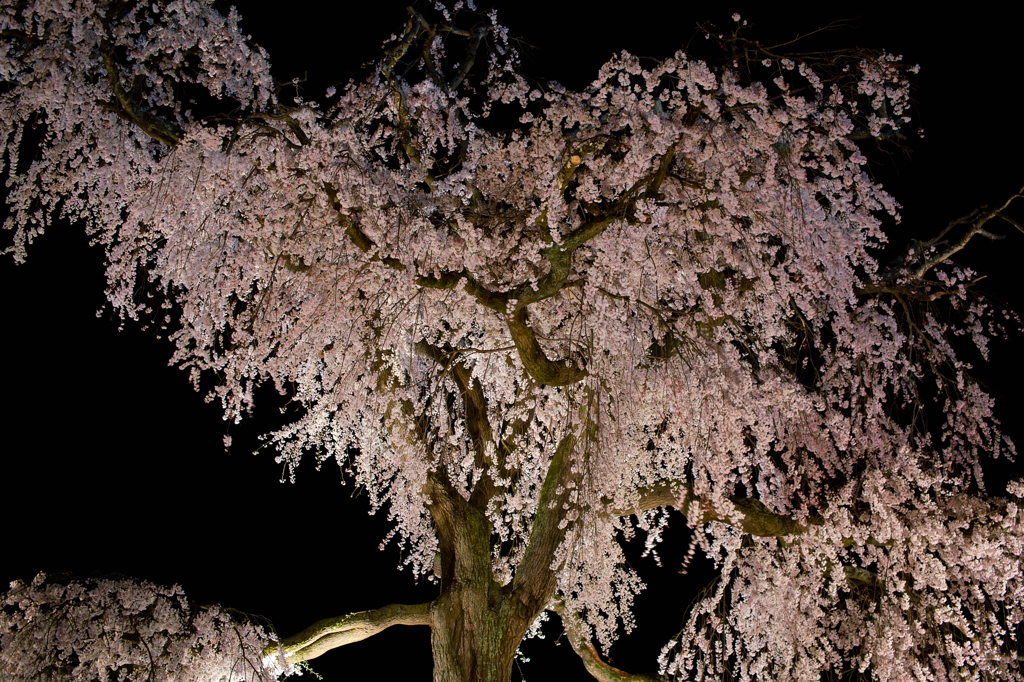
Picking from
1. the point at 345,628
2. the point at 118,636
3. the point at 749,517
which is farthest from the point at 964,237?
the point at 118,636

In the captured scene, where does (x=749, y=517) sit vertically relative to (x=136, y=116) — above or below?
below

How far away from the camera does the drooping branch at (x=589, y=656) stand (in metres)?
6.95

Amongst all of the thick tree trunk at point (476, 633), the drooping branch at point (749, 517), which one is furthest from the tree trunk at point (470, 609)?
the drooping branch at point (749, 517)

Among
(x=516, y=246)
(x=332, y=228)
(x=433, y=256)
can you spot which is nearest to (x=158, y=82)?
(x=332, y=228)

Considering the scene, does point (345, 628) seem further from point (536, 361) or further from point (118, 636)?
point (536, 361)

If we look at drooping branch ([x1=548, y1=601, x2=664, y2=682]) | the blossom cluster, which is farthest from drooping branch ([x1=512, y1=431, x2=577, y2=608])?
the blossom cluster

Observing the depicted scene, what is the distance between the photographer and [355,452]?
6836 millimetres

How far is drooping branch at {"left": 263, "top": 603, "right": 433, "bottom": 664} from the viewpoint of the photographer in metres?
6.23

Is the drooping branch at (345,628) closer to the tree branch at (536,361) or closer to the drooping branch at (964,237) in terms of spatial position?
the tree branch at (536,361)

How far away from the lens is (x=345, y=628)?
21.0 feet

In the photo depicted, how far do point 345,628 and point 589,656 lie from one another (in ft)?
8.41

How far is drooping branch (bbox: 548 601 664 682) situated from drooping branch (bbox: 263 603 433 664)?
1.88m

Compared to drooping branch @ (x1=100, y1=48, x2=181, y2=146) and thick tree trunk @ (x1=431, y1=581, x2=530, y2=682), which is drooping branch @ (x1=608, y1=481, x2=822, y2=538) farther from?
drooping branch @ (x1=100, y1=48, x2=181, y2=146)

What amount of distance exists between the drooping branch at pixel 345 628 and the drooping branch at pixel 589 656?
188 cm
